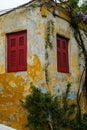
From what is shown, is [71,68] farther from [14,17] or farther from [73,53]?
[14,17]

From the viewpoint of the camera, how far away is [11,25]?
411 inches

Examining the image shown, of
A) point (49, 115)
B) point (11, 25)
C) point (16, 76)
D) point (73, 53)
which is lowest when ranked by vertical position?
point (49, 115)

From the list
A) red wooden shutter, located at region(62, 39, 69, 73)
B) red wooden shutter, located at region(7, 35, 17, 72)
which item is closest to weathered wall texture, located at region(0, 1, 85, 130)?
red wooden shutter, located at region(7, 35, 17, 72)

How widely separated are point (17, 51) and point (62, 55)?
1.45 metres

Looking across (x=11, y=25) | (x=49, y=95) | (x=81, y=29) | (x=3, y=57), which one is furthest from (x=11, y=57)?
(x=81, y=29)

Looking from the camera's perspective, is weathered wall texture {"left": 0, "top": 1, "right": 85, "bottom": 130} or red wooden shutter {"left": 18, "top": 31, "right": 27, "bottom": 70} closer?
weathered wall texture {"left": 0, "top": 1, "right": 85, "bottom": 130}

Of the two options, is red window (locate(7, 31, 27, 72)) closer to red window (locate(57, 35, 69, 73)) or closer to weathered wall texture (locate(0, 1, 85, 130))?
weathered wall texture (locate(0, 1, 85, 130))

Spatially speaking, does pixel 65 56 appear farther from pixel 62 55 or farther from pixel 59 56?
pixel 59 56

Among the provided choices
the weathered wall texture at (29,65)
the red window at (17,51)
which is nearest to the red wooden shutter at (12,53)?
the red window at (17,51)

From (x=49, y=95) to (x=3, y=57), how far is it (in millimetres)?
1984

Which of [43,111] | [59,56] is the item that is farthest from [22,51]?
[43,111]

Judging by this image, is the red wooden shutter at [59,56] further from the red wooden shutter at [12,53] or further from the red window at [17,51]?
the red wooden shutter at [12,53]

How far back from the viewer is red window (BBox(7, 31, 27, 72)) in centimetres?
1017

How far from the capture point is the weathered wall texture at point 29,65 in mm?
9812
